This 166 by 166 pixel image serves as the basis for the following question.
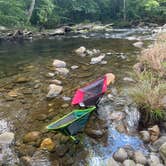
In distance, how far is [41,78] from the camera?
26.3 feet

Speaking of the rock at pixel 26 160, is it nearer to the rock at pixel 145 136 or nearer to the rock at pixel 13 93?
the rock at pixel 145 136

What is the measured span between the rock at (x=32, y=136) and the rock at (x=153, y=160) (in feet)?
6.27

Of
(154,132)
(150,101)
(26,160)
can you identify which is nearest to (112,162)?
(154,132)

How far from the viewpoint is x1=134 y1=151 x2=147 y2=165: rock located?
399cm

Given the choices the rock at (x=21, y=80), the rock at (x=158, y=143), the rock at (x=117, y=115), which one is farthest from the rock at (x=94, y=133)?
the rock at (x=21, y=80)

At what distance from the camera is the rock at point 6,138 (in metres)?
4.62

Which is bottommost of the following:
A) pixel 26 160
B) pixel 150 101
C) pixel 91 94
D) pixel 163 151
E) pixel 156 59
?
pixel 26 160

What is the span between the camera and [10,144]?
14.9ft

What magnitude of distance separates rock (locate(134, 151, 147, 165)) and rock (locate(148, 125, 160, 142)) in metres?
0.52

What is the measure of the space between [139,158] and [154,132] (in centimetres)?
78

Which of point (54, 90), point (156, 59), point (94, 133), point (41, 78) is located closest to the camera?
point (94, 133)

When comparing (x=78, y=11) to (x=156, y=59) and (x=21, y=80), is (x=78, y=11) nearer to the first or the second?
(x=21, y=80)

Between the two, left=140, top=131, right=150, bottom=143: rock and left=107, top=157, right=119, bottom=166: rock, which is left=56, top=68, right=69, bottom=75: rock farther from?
left=107, top=157, right=119, bottom=166: rock

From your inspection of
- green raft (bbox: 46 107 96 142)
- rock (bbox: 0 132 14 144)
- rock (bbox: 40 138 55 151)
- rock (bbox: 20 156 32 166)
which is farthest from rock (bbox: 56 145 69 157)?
rock (bbox: 0 132 14 144)
